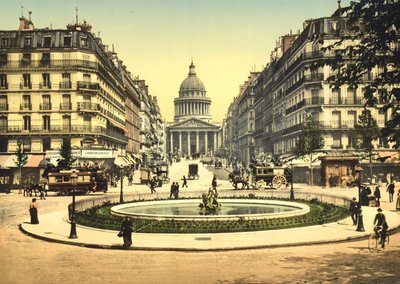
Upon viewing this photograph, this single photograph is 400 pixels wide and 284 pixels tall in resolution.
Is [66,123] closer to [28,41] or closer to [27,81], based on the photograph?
[27,81]

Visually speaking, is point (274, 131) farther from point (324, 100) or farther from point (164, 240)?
point (164, 240)

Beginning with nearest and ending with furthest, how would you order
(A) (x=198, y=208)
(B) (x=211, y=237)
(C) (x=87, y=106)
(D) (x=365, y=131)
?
(B) (x=211, y=237)
(A) (x=198, y=208)
(D) (x=365, y=131)
(C) (x=87, y=106)

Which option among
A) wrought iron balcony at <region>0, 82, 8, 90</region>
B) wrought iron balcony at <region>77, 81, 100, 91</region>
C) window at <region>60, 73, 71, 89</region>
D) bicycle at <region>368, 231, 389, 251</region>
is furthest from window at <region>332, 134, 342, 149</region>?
bicycle at <region>368, 231, 389, 251</region>

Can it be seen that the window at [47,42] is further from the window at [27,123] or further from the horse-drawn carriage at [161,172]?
the horse-drawn carriage at [161,172]

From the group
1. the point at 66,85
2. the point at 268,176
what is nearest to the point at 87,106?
the point at 66,85

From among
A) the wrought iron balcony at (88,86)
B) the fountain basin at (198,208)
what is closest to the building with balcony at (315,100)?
the fountain basin at (198,208)

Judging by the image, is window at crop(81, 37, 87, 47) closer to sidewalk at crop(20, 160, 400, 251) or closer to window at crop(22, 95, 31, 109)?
window at crop(22, 95, 31, 109)
